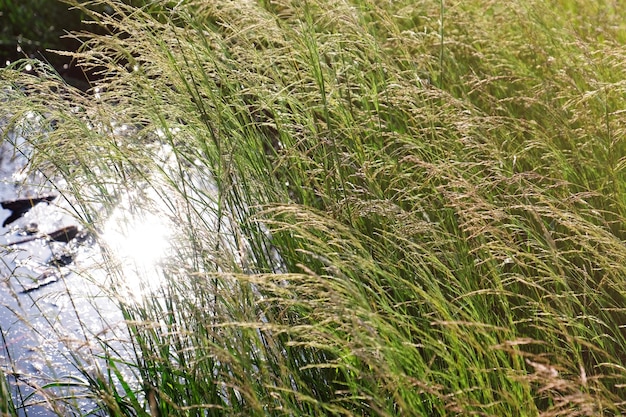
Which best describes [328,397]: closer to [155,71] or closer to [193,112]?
[193,112]

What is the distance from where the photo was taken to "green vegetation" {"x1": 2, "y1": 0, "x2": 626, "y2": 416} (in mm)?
1604

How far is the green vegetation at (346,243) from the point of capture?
160 cm

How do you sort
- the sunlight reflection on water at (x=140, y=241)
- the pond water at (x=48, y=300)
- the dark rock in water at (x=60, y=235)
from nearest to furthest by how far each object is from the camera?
the sunlight reflection on water at (x=140, y=241)
the pond water at (x=48, y=300)
the dark rock in water at (x=60, y=235)

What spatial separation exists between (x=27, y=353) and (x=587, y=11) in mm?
2718

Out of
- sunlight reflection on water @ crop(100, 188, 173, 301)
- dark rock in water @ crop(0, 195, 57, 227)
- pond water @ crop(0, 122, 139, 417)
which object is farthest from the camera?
dark rock in water @ crop(0, 195, 57, 227)

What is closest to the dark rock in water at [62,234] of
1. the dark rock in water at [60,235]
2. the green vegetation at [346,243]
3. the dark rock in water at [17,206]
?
the dark rock in water at [60,235]

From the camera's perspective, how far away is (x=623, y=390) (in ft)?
6.28

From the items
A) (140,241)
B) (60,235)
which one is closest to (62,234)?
(60,235)

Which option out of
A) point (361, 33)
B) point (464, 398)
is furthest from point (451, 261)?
point (361, 33)

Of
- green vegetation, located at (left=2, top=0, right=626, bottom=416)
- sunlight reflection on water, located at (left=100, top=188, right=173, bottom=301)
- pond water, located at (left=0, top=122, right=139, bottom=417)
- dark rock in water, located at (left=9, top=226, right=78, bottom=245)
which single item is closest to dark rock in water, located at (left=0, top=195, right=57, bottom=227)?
pond water, located at (left=0, top=122, right=139, bottom=417)

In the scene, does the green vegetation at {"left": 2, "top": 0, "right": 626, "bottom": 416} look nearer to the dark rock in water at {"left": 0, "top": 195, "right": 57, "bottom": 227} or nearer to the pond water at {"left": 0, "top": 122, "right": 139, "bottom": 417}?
the pond water at {"left": 0, "top": 122, "right": 139, "bottom": 417}

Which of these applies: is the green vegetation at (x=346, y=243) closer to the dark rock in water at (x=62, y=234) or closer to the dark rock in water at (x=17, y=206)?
the dark rock in water at (x=62, y=234)

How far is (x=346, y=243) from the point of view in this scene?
1914 millimetres

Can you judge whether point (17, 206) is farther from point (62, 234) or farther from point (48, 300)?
point (48, 300)
